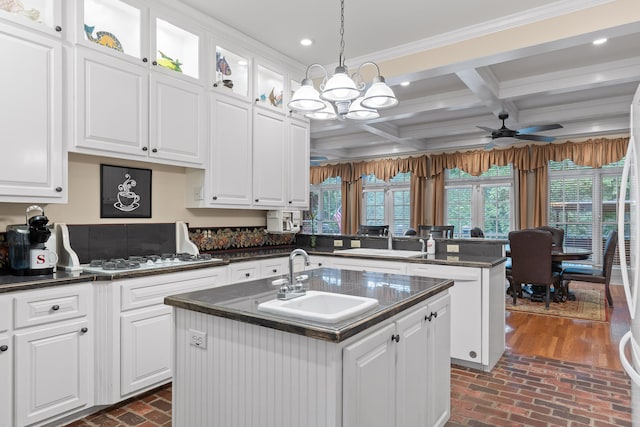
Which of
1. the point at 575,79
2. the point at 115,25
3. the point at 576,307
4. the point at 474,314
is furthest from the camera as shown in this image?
the point at 576,307

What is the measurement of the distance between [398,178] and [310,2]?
6.48 m

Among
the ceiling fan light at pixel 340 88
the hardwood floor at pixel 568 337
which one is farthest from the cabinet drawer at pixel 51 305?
the hardwood floor at pixel 568 337

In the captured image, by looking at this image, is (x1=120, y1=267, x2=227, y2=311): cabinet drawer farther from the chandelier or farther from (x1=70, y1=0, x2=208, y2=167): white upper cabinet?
the chandelier

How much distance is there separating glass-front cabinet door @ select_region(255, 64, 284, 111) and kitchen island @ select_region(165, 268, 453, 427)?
251 centimetres

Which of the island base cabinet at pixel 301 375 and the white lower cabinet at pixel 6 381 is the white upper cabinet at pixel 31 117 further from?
the island base cabinet at pixel 301 375

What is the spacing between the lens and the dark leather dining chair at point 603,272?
492cm

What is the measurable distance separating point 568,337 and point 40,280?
4.58 meters

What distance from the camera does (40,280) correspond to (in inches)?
83.4

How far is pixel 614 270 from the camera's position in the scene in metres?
6.91

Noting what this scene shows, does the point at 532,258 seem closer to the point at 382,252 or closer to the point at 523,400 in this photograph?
the point at 382,252

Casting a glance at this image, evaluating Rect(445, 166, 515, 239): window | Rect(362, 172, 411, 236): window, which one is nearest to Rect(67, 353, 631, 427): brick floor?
Rect(445, 166, 515, 239): window

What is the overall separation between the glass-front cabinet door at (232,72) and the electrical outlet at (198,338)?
95.0 inches

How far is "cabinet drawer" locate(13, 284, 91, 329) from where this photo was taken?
2.02 metres

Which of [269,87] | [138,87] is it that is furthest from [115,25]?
[269,87]
